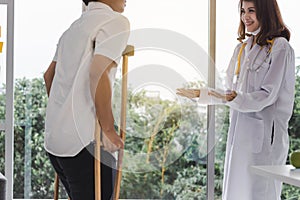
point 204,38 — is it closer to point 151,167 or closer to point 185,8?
point 185,8

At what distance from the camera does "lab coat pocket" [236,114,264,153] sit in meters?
2.88

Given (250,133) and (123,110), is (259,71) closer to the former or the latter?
(250,133)

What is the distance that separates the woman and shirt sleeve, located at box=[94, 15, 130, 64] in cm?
88

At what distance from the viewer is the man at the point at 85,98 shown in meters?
1.95

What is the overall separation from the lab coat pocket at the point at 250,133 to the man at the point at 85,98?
108cm

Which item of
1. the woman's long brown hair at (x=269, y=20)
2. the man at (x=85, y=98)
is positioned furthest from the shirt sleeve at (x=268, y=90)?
the man at (x=85, y=98)

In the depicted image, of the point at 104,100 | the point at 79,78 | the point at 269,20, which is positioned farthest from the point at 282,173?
the point at 269,20

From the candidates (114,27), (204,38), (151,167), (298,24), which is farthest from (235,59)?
(114,27)

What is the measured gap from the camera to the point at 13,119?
3500mm

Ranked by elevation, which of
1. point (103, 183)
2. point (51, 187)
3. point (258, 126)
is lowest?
point (51, 187)

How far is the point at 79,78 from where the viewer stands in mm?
1979

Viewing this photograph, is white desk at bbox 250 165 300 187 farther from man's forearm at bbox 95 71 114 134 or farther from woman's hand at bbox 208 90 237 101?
A: woman's hand at bbox 208 90 237 101

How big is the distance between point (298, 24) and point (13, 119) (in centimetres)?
195

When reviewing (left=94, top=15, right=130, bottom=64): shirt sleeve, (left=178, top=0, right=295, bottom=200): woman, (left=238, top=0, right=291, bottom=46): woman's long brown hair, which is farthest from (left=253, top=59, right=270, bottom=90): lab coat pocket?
(left=94, top=15, right=130, bottom=64): shirt sleeve
